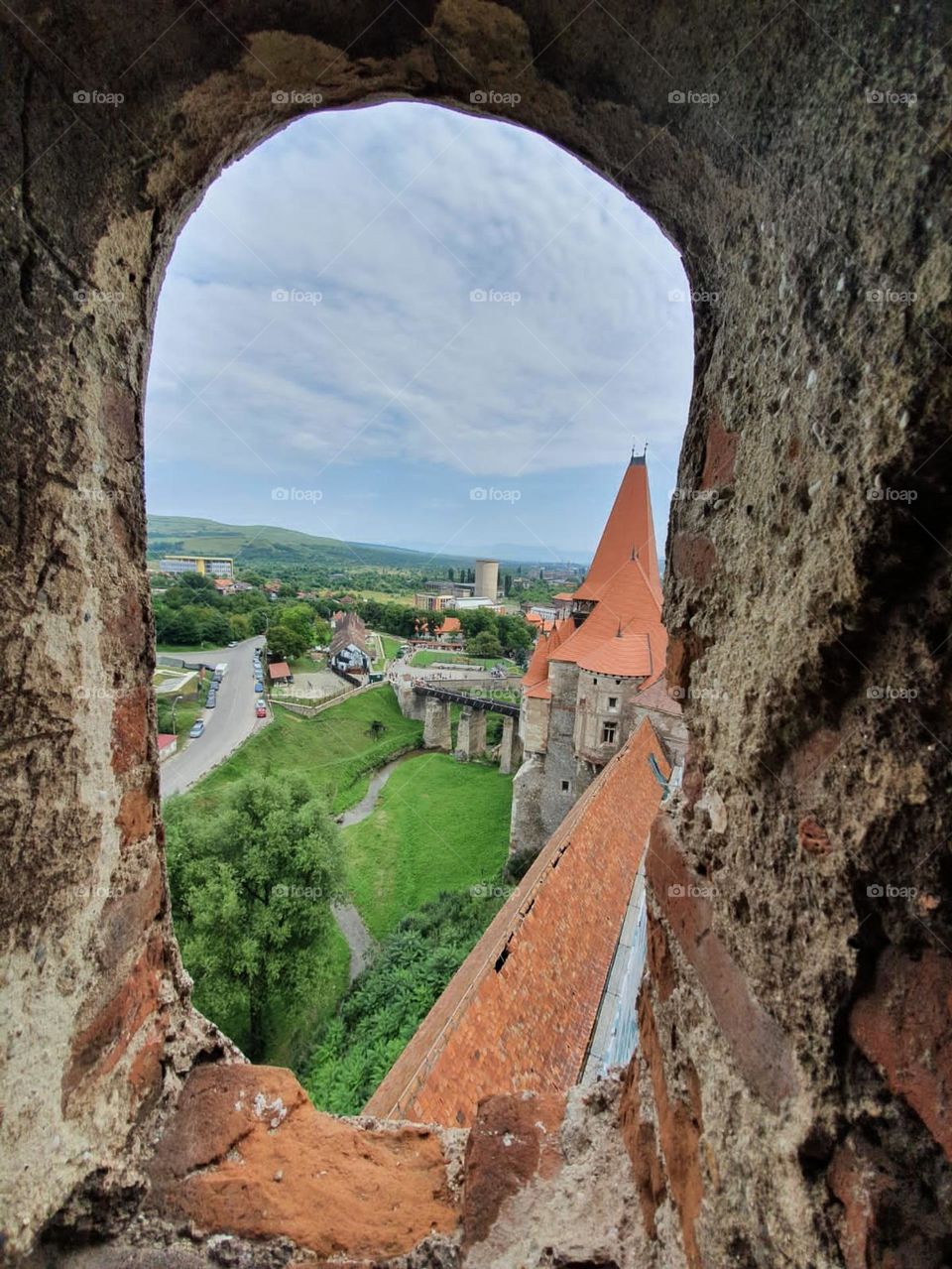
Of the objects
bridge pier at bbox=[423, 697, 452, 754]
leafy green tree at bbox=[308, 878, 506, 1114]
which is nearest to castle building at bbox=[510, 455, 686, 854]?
leafy green tree at bbox=[308, 878, 506, 1114]

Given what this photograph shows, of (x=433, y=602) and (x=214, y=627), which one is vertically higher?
(x=433, y=602)

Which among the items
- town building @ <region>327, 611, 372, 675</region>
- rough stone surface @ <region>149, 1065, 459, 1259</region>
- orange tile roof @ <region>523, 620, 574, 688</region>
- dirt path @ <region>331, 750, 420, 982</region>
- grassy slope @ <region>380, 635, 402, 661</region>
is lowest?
dirt path @ <region>331, 750, 420, 982</region>

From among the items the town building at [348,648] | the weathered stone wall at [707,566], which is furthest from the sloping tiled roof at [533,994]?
the town building at [348,648]

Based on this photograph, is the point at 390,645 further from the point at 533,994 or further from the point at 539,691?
the point at 533,994

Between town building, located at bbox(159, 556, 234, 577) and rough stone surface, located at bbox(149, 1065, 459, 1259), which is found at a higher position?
town building, located at bbox(159, 556, 234, 577)

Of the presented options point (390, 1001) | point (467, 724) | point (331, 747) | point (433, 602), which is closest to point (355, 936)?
point (390, 1001)

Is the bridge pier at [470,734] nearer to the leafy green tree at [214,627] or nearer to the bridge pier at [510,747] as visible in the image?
the bridge pier at [510,747]

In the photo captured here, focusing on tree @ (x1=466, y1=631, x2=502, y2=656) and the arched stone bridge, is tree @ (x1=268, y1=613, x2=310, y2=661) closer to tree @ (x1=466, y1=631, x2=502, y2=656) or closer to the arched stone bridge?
the arched stone bridge

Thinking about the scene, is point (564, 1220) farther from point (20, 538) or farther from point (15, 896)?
point (20, 538)
